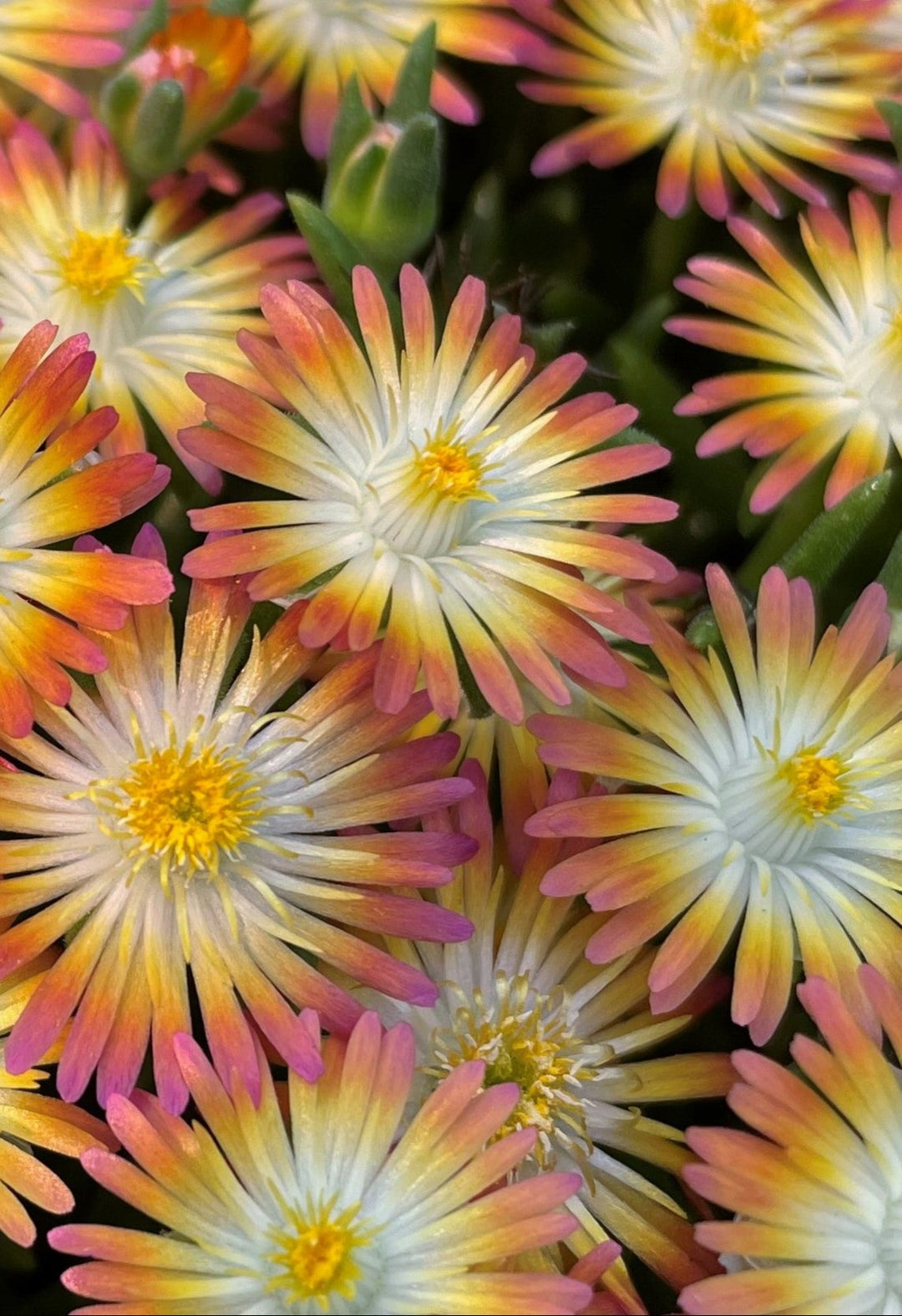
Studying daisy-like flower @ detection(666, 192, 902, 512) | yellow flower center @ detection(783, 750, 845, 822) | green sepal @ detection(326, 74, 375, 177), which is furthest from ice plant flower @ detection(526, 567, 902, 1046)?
green sepal @ detection(326, 74, 375, 177)

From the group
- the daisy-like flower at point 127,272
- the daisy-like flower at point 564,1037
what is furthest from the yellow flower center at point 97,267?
the daisy-like flower at point 564,1037

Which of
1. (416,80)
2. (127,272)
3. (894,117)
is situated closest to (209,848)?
(127,272)

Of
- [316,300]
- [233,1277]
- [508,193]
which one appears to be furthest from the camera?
[508,193]

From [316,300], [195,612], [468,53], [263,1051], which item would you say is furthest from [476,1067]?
[468,53]

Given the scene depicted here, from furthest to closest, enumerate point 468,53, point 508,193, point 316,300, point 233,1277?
point 508,193 → point 468,53 → point 316,300 → point 233,1277

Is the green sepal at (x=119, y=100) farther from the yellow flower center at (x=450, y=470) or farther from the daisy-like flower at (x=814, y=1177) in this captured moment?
the daisy-like flower at (x=814, y=1177)

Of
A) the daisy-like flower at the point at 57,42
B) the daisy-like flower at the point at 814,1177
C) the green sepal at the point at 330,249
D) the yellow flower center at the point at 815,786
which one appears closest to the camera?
the daisy-like flower at the point at 814,1177

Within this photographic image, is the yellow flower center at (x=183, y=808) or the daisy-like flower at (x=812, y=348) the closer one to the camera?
the yellow flower center at (x=183, y=808)

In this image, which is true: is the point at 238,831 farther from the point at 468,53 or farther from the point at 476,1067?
the point at 468,53
